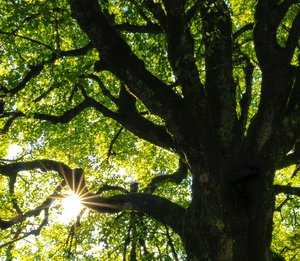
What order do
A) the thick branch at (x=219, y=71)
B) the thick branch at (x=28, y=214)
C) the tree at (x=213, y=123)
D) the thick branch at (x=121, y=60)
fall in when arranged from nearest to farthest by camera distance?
1. the tree at (x=213, y=123)
2. the thick branch at (x=121, y=60)
3. the thick branch at (x=219, y=71)
4. the thick branch at (x=28, y=214)

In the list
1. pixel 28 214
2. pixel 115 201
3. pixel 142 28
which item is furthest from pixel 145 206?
pixel 142 28

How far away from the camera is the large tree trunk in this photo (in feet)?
27.2

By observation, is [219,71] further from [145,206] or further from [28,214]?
[28,214]

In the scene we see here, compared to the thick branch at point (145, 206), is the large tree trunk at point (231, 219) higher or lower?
lower

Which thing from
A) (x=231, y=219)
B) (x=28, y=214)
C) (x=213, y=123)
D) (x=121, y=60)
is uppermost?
(x=121, y=60)

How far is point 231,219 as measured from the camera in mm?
8453

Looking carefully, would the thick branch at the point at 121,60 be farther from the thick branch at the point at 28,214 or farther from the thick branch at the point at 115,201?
the thick branch at the point at 28,214

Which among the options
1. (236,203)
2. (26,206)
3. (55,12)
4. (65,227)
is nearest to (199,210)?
(236,203)

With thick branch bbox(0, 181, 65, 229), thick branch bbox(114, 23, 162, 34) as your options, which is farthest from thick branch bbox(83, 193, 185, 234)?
thick branch bbox(114, 23, 162, 34)

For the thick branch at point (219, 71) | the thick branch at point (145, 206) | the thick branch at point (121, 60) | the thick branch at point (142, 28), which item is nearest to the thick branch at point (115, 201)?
the thick branch at point (145, 206)

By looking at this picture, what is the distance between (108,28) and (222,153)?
347cm

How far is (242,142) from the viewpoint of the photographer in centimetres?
920

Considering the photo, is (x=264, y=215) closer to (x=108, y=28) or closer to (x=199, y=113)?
(x=199, y=113)

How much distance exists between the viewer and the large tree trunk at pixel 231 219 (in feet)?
27.2
